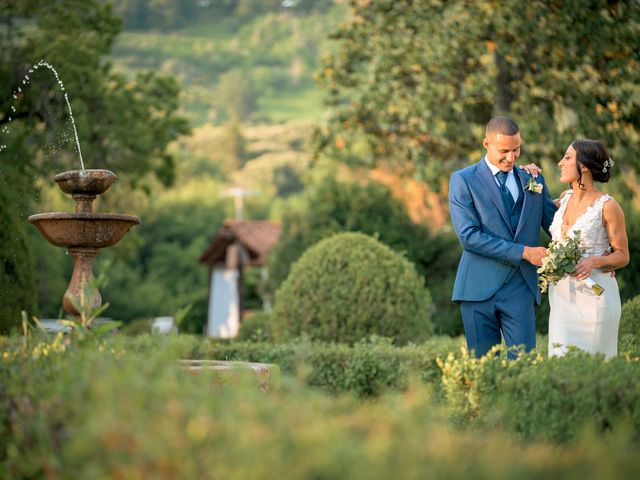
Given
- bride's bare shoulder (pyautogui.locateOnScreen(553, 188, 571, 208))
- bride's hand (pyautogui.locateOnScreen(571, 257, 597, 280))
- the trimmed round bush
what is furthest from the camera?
the trimmed round bush

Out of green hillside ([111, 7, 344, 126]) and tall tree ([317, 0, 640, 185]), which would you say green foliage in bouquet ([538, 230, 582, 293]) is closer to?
tall tree ([317, 0, 640, 185])

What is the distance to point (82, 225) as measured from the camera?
823 centimetres

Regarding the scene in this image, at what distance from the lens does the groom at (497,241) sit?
Result: 21.8 feet

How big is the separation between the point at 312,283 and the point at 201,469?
823 cm

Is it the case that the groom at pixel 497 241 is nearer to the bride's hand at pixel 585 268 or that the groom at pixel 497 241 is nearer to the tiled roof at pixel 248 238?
the bride's hand at pixel 585 268

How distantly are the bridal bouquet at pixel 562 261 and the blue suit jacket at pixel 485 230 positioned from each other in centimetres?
19

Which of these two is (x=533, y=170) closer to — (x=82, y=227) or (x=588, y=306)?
(x=588, y=306)

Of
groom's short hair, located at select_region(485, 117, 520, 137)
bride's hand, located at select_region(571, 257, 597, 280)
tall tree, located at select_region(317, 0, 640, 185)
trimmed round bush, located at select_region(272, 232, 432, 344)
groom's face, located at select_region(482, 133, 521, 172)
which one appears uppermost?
tall tree, located at select_region(317, 0, 640, 185)

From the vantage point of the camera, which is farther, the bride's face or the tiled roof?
the tiled roof

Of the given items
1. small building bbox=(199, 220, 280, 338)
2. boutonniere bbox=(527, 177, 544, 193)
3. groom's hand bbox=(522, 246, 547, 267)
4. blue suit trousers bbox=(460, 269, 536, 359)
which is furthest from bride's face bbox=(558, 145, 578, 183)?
small building bbox=(199, 220, 280, 338)

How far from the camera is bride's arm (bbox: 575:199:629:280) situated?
656 centimetres

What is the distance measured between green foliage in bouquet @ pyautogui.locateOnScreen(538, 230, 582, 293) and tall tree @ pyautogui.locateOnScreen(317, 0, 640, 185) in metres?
9.55

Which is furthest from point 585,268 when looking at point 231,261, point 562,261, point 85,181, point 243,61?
point 243,61

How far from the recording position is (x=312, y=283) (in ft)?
38.0
